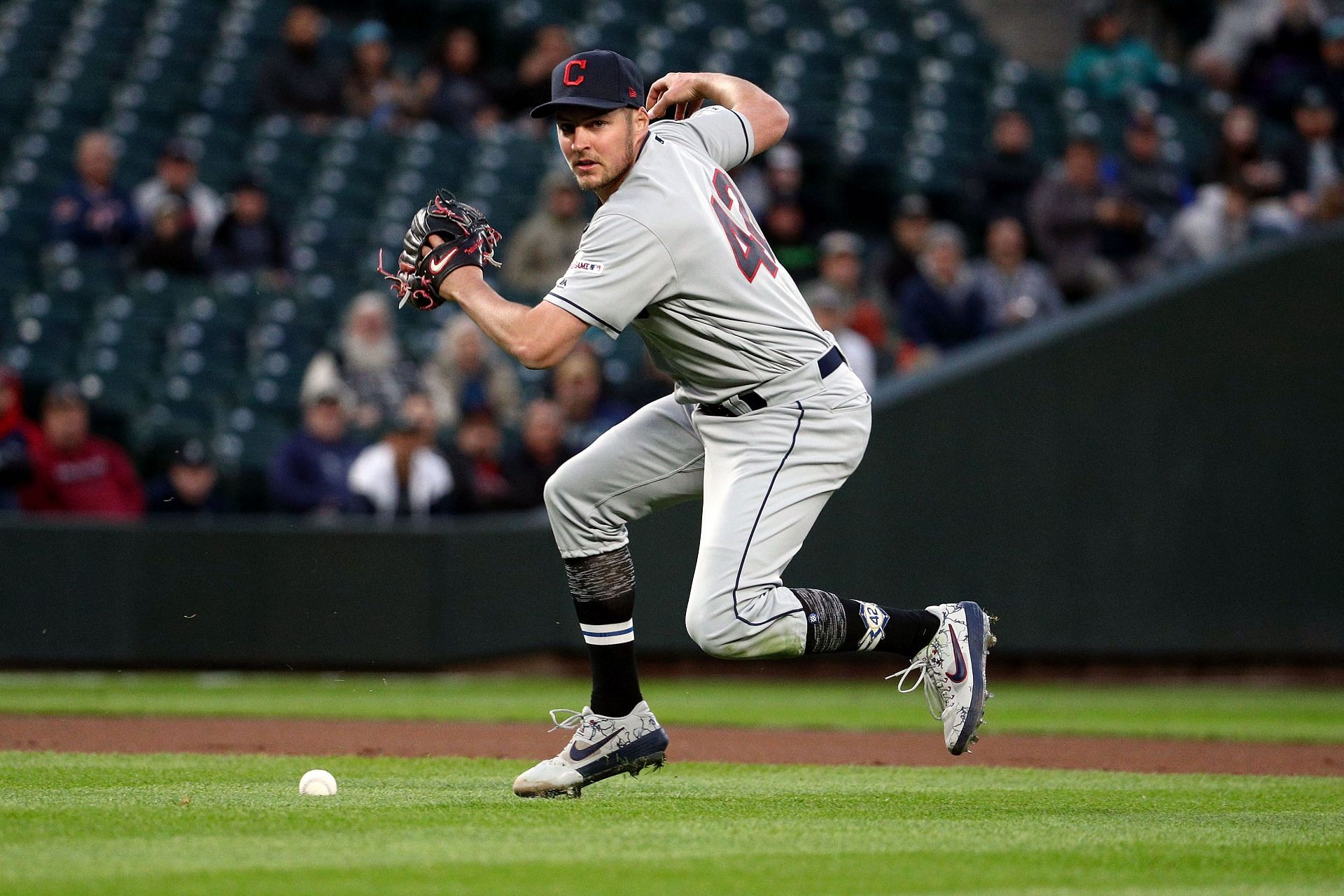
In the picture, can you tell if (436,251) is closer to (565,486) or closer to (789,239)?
(565,486)

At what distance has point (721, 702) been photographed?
1005cm

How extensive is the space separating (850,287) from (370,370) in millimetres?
2954

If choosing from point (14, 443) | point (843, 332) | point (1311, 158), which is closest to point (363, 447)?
point (14, 443)

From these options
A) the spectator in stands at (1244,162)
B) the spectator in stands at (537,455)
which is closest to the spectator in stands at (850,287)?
the spectator in stands at (537,455)

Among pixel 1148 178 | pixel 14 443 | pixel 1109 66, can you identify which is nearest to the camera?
pixel 14 443

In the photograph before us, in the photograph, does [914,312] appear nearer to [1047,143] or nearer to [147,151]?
[1047,143]

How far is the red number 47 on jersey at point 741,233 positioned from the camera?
505 cm

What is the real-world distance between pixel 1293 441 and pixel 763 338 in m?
7.11

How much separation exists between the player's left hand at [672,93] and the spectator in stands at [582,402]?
5.34 m

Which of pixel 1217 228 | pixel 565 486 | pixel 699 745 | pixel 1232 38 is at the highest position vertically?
pixel 1232 38

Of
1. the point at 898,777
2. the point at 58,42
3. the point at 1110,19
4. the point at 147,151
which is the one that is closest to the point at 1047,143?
the point at 1110,19

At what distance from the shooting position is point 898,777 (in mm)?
6027

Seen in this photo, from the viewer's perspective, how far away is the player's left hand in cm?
564

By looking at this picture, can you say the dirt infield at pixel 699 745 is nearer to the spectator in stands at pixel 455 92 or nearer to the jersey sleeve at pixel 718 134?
the jersey sleeve at pixel 718 134
